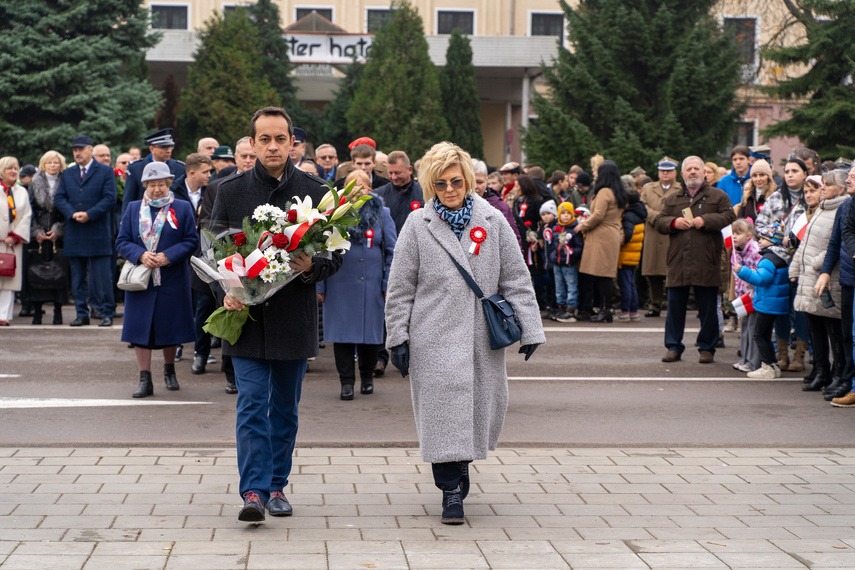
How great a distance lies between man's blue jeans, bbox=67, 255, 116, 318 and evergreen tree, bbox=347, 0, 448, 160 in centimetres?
2092

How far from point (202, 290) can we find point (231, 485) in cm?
414

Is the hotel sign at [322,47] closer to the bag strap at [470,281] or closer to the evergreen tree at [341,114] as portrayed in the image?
the evergreen tree at [341,114]

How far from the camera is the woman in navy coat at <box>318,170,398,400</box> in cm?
950

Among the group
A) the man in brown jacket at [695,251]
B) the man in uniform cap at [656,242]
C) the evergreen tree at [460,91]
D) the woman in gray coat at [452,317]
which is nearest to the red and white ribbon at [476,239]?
the woman in gray coat at [452,317]

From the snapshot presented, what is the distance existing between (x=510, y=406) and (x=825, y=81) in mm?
16331

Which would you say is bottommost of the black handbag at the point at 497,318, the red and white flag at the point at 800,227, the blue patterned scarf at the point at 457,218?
the black handbag at the point at 497,318

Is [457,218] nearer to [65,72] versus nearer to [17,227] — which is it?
[17,227]

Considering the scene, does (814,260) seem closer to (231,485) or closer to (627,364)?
(627,364)

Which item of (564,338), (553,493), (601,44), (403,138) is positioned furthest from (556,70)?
(553,493)

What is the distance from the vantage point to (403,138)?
115ft

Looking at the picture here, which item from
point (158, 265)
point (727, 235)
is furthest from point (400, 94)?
point (158, 265)

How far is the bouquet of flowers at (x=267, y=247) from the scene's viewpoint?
551cm

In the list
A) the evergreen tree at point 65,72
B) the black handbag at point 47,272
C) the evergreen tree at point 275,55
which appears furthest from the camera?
the evergreen tree at point 275,55

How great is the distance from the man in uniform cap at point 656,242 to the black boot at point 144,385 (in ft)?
26.0
